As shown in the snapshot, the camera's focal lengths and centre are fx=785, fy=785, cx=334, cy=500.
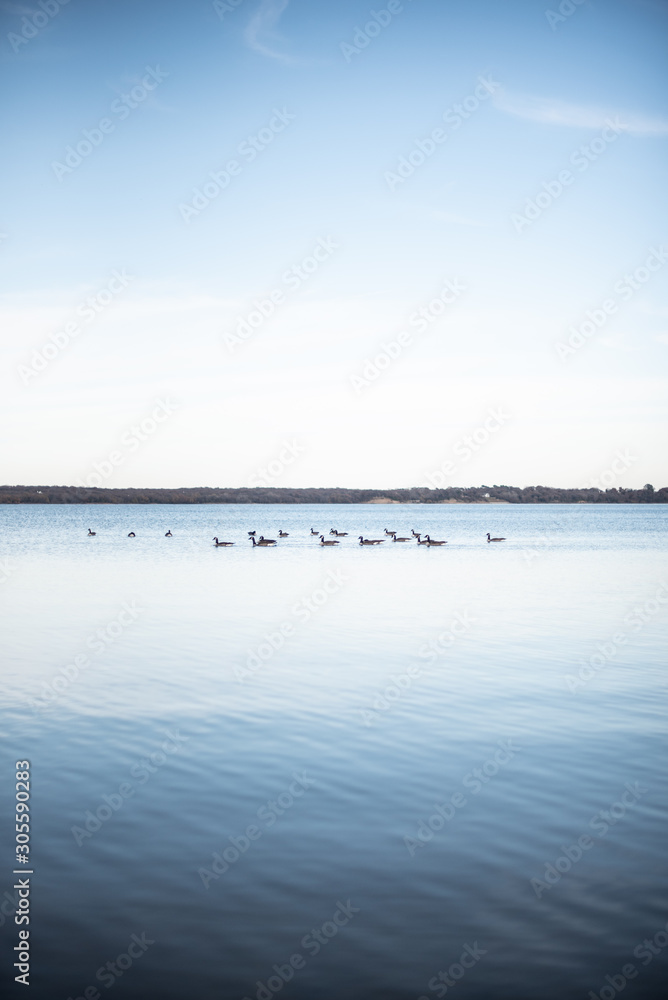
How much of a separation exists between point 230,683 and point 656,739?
7.17 m

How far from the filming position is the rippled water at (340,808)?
18.5 ft

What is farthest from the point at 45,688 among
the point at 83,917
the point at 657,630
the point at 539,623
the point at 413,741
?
the point at 657,630

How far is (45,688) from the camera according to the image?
13758mm

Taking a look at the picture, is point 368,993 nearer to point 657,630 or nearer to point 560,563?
point 657,630

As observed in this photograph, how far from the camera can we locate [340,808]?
824 centimetres

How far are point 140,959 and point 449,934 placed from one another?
226 cm

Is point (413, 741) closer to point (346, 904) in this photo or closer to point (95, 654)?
point (346, 904)

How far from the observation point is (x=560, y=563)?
135 feet

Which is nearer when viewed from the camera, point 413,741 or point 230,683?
point 413,741

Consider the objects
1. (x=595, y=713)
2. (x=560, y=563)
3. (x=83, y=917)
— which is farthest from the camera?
(x=560, y=563)

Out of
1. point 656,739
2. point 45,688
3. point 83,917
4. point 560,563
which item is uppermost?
point 83,917

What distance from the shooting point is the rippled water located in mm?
5633

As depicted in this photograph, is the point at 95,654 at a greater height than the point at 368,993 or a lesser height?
lesser

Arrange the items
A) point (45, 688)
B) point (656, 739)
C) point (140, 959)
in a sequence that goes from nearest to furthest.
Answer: point (140, 959), point (656, 739), point (45, 688)
